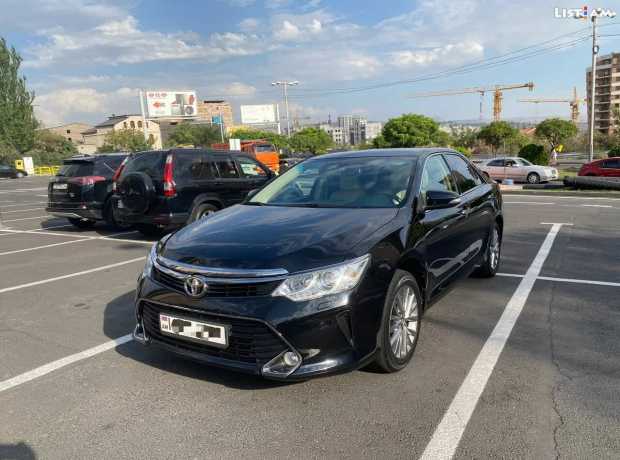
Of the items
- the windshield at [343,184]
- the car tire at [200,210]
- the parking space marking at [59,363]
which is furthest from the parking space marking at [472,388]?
the car tire at [200,210]

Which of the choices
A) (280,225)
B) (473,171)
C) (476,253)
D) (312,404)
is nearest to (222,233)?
(280,225)

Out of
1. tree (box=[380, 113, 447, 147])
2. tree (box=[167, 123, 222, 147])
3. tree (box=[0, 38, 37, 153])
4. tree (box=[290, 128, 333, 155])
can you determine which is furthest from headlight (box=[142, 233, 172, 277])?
tree (box=[167, 123, 222, 147])

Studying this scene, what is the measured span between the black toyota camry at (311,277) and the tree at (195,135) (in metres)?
92.0

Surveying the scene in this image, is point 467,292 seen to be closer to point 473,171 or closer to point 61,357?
point 473,171

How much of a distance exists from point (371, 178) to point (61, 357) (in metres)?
2.92

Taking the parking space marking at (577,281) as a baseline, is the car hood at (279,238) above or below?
above

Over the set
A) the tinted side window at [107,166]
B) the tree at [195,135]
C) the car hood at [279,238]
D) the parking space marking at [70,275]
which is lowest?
the parking space marking at [70,275]

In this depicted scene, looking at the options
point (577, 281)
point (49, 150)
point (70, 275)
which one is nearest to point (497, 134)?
point (577, 281)

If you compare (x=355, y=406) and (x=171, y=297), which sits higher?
(x=171, y=297)

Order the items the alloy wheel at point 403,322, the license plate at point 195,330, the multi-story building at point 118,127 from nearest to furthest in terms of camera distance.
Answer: the license plate at point 195,330 < the alloy wheel at point 403,322 < the multi-story building at point 118,127

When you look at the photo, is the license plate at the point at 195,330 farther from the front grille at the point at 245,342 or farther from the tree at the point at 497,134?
the tree at the point at 497,134

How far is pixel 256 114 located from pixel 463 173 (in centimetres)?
9466

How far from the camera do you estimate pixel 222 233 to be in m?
3.53

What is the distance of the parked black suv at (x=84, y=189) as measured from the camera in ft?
34.2
